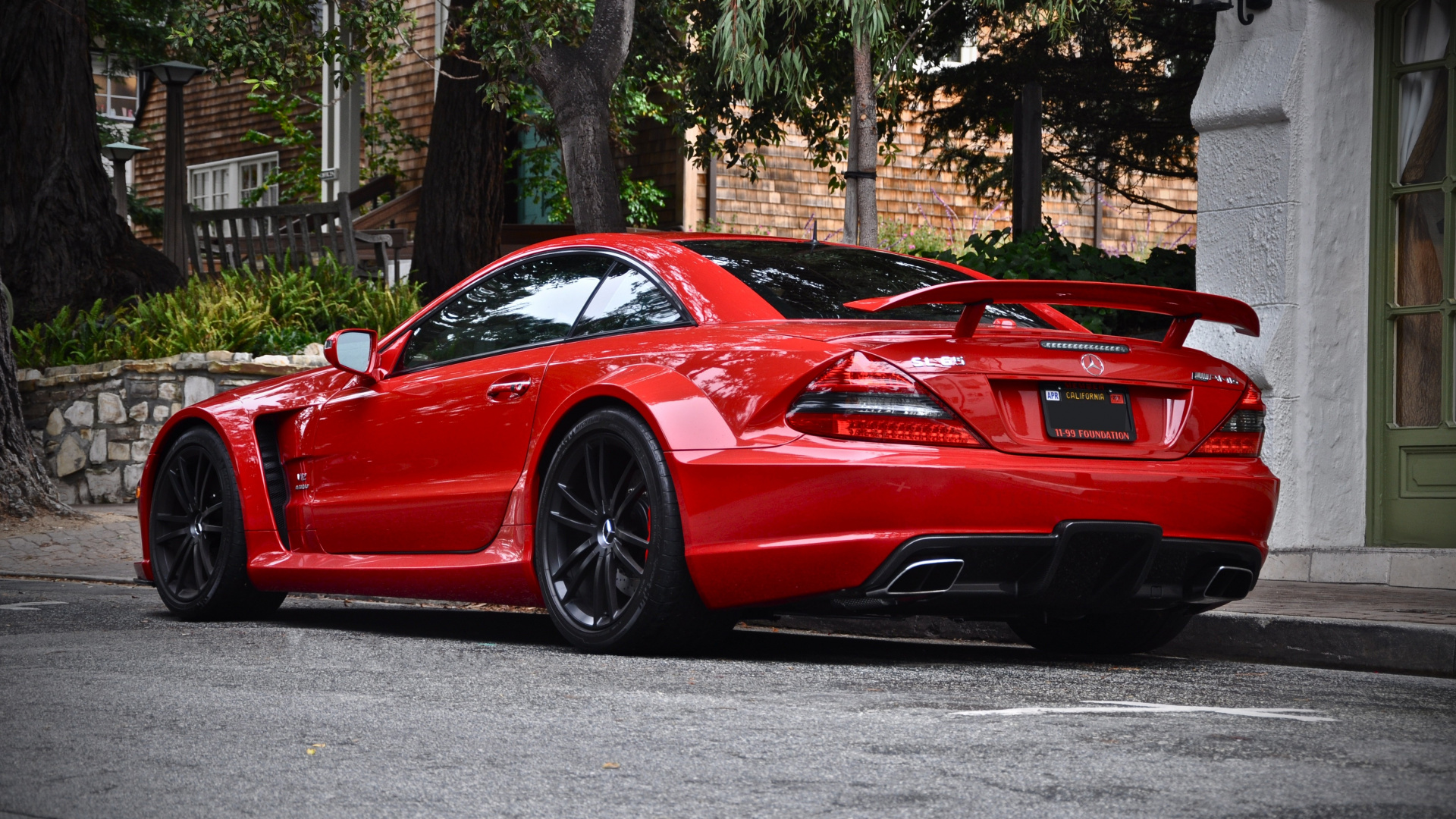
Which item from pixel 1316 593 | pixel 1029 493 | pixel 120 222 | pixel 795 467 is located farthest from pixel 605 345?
pixel 120 222

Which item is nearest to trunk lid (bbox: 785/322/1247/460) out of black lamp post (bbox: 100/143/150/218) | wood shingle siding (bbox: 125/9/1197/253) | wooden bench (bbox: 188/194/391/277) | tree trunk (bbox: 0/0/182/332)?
wooden bench (bbox: 188/194/391/277)

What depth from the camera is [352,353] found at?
6316 mm

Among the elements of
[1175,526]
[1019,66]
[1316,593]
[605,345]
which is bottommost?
[1316,593]

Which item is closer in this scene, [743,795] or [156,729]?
[743,795]

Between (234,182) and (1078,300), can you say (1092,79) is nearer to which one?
(1078,300)

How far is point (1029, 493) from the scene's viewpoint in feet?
15.1

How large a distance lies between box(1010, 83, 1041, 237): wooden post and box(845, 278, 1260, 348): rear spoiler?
20.7ft

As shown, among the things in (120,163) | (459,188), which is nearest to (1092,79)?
(459,188)

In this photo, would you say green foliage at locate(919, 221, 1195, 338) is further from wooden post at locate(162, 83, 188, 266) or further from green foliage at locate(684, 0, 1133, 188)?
wooden post at locate(162, 83, 188, 266)

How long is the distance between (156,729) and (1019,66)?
11234 millimetres

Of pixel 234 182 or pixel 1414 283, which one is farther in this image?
pixel 234 182

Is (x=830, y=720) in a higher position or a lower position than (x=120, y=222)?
lower

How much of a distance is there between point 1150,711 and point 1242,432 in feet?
4.19

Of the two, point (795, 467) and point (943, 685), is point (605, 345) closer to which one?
point (795, 467)
